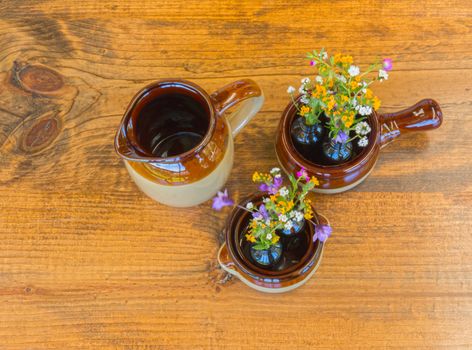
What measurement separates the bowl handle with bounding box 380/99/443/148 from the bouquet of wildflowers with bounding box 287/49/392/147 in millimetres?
74

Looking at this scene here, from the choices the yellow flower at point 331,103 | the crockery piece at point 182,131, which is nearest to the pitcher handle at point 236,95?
the crockery piece at point 182,131

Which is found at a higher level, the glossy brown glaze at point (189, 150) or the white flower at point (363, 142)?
the glossy brown glaze at point (189, 150)

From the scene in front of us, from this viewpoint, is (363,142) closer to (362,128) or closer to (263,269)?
(362,128)

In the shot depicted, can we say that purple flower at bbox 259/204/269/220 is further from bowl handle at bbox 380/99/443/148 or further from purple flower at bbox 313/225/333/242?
bowl handle at bbox 380/99/443/148

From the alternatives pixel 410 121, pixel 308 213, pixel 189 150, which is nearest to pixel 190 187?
pixel 189 150

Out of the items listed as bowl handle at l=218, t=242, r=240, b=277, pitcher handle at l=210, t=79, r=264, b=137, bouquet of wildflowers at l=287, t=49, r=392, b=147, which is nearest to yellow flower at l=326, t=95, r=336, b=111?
bouquet of wildflowers at l=287, t=49, r=392, b=147

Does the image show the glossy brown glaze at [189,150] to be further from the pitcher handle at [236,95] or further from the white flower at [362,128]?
the white flower at [362,128]

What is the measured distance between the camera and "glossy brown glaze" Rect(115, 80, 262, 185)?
2.06 ft

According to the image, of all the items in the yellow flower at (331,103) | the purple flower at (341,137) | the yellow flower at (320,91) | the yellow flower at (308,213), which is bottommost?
the yellow flower at (308,213)

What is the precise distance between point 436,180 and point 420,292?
6.6 inches

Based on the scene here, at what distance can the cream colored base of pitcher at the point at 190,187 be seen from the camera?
26.4 inches

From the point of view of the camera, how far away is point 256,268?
2.16 ft

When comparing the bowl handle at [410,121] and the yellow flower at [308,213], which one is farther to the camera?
the bowl handle at [410,121]

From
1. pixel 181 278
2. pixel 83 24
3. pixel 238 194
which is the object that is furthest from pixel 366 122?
pixel 83 24
